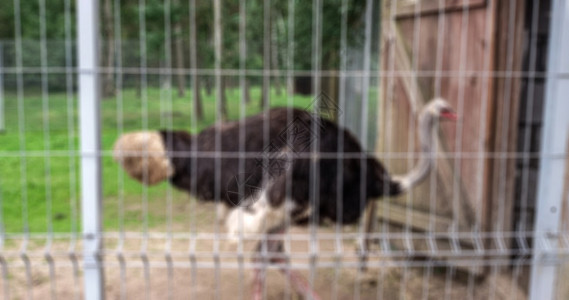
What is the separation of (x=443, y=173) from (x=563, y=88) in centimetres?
156

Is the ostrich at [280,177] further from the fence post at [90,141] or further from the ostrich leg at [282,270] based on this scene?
the fence post at [90,141]

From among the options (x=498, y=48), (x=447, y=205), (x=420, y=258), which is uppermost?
(x=498, y=48)

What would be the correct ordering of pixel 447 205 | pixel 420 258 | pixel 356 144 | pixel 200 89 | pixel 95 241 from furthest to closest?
pixel 420 258 → pixel 447 205 → pixel 356 144 → pixel 200 89 → pixel 95 241

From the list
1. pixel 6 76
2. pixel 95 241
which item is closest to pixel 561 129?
pixel 95 241

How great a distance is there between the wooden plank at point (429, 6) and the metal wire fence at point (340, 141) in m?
0.02

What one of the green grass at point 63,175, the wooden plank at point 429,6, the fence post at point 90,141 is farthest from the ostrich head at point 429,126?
the fence post at point 90,141

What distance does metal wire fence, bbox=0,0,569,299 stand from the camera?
2.74m

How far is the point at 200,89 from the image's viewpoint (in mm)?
3367

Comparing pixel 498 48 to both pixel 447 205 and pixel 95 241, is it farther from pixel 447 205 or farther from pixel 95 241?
pixel 95 241

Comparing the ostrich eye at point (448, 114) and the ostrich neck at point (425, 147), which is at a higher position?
the ostrich eye at point (448, 114)

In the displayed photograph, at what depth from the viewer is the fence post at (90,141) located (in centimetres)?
258

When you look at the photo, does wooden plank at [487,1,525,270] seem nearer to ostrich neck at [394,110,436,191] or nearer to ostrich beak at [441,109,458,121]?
ostrich beak at [441,109,458,121]

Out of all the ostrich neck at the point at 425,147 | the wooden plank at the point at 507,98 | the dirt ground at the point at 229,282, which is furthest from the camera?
the dirt ground at the point at 229,282

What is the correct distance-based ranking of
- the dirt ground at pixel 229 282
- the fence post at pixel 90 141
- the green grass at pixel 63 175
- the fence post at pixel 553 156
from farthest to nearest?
the green grass at pixel 63 175 < the dirt ground at pixel 229 282 < the fence post at pixel 553 156 < the fence post at pixel 90 141
